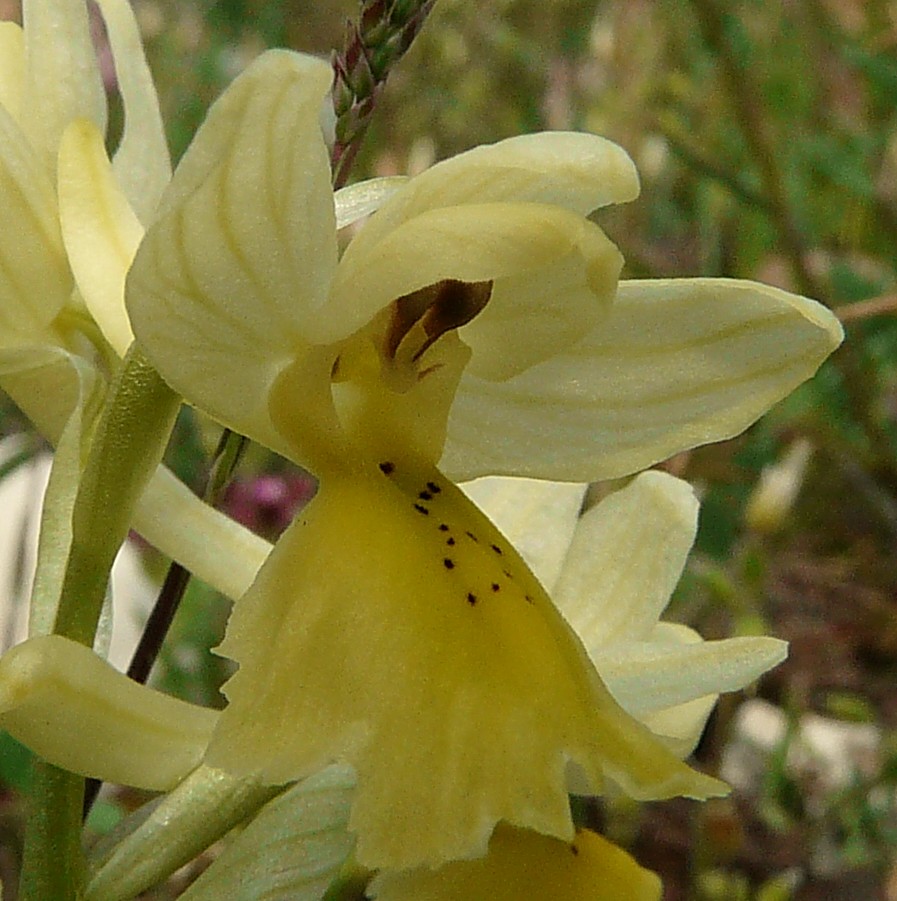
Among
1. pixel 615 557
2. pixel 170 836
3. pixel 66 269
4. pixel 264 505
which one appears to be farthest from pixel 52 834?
pixel 264 505

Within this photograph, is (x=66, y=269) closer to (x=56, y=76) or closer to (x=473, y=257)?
(x=56, y=76)

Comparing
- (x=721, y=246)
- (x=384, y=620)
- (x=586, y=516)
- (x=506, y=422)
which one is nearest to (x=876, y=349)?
(x=721, y=246)

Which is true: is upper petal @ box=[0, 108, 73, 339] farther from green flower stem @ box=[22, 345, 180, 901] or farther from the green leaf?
the green leaf

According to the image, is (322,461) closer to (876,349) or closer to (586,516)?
(586,516)

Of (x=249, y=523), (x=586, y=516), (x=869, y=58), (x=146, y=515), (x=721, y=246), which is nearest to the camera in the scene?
(x=146, y=515)

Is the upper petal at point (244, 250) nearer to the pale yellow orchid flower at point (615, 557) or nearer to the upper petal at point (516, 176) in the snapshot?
the upper petal at point (516, 176)
